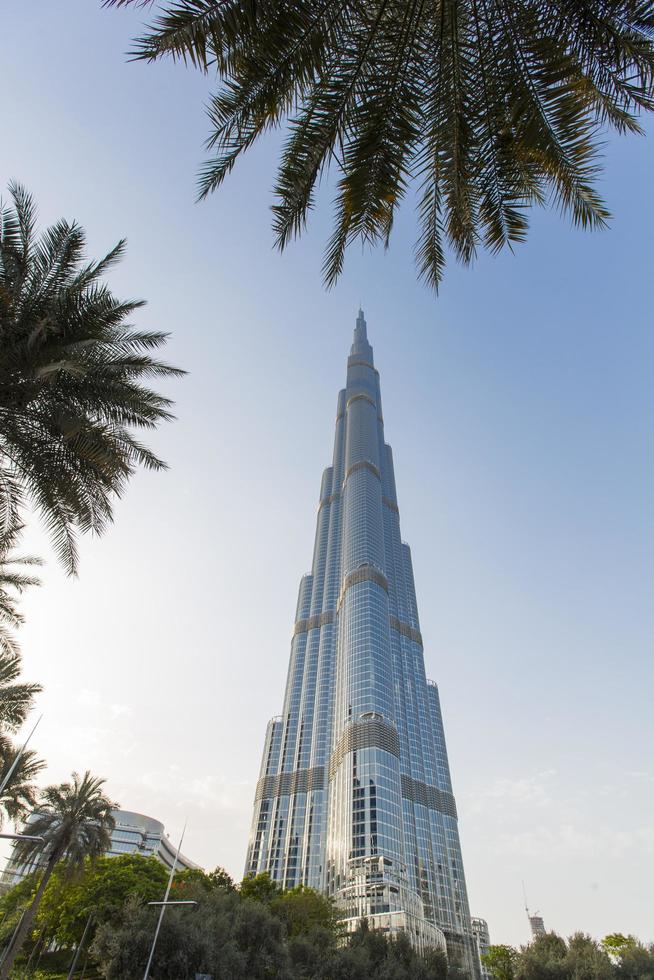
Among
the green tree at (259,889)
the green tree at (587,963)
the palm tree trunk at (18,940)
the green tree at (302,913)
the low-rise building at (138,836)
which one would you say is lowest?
the palm tree trunk at (18,940)

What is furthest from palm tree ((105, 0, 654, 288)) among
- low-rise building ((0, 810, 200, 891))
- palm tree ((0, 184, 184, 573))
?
low-rise building ((0, 810, 200, 891))

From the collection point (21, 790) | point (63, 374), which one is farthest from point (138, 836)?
point (63, 374)

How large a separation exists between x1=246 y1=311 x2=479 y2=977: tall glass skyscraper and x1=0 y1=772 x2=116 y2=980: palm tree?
A: 174 feet

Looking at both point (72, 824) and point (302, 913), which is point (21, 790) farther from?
point (302, 913)

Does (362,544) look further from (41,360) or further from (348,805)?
(41,360)

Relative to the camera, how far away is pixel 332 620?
15712 centimetres

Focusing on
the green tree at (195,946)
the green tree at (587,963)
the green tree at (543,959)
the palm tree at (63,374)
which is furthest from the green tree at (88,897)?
the palm tree at (63,374)

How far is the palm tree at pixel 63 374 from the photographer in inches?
439

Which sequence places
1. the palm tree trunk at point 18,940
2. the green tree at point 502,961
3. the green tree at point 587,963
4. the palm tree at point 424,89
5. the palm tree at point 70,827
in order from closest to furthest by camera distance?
the palm tree at point 424,89, the palm tree trunk at point 18,940, the palm tree at point 70,827, the green tree at point 587,963, the green tree at point 502,961

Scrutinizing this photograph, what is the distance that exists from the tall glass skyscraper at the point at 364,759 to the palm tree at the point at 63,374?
81097mm

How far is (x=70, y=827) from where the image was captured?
3394 centimetres

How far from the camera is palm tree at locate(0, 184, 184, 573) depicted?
36.6ft

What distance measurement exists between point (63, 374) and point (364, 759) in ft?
339

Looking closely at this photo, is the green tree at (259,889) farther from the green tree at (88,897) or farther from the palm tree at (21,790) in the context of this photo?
the palm tree at (21,790)
